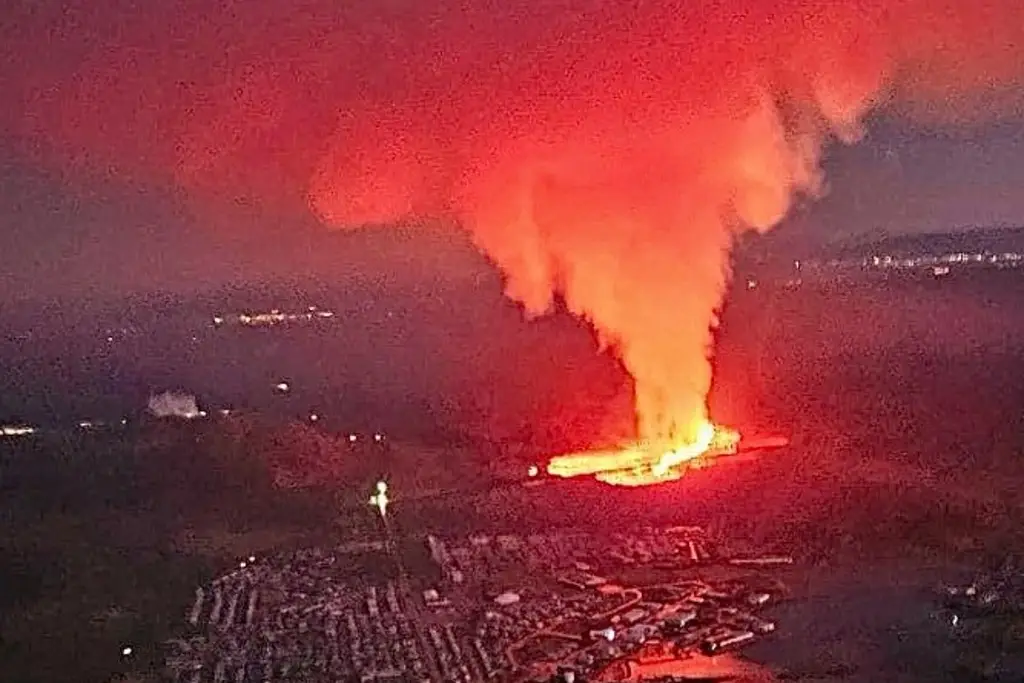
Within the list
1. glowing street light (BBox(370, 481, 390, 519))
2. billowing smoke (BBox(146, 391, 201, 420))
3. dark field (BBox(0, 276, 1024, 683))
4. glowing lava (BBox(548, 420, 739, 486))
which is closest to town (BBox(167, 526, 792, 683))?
dark field (BBox(0, 276, 1024, 683))

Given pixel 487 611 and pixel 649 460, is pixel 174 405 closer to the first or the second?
pixel 649 460

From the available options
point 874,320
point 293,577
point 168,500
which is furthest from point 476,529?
point 874,320

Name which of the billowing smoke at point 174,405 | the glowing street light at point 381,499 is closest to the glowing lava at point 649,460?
the glowing street light at point 381,499

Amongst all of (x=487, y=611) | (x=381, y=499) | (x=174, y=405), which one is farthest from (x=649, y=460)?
(x=174, y=405)

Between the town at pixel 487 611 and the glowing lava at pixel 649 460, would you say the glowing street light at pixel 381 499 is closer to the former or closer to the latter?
the town at pixel 487 611

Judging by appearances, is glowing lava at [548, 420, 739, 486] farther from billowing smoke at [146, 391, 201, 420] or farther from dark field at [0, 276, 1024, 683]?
billowing smoke at [146, 391, 201, 420]
